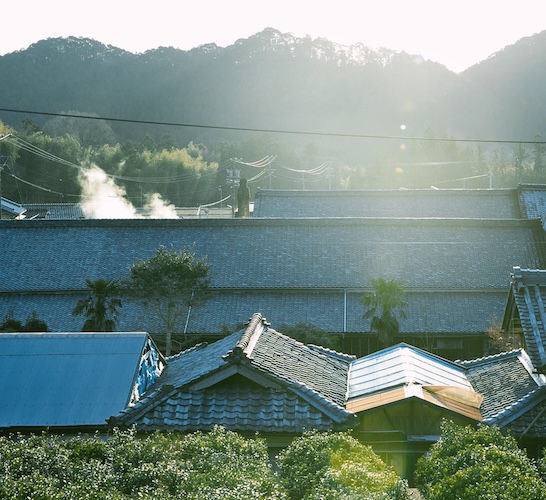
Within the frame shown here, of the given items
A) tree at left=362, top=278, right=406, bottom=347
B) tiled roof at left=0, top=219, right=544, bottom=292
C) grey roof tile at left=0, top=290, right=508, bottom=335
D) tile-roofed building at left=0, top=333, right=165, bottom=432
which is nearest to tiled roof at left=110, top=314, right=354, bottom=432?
tile-roofed building at left=0, top=333, right=165, bottom=432

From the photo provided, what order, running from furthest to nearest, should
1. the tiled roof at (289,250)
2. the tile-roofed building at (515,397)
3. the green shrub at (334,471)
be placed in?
the tiled roof at (289,250) < the tile-roofed building at (515,397) < the green shrub at (334,471)

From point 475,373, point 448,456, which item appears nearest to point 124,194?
point 475,373

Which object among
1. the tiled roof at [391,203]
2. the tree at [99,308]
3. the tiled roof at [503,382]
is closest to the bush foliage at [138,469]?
the tiled roof at [503,382]

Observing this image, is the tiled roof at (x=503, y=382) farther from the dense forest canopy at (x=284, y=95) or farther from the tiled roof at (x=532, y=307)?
the dense forest canopy at (x=284, y=95)

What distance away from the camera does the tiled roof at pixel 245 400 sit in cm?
1474

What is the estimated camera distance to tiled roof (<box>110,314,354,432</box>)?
1474 cm

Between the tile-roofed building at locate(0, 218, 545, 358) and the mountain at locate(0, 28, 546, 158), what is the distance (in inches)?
3993

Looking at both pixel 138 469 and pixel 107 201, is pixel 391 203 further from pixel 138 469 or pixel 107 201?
pixel 138 469

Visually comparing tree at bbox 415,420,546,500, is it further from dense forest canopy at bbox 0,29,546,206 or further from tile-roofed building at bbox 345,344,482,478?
dense forest canopy at bbox 0,29,546,206

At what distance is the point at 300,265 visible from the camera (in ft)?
117

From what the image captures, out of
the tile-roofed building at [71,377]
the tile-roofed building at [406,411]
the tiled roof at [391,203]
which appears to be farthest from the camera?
the tiled roof at [391,203]

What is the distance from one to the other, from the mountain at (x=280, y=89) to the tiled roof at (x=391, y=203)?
92.3 meters

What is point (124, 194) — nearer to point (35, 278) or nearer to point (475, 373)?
point (35, 278)

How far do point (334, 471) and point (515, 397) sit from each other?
674 cm
